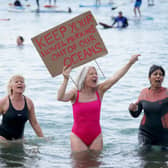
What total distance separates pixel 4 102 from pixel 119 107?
5896mm

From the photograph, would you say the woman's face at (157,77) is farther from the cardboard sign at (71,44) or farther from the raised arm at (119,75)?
the cardboard sign at (71,44)

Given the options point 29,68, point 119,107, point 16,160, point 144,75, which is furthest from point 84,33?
point 29,68

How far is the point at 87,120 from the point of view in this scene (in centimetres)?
820

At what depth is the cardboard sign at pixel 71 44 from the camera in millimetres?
8484

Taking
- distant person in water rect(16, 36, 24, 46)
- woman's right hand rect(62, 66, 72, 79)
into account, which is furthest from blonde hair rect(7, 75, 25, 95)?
distant person in water rect(16, 36, 24, 46)

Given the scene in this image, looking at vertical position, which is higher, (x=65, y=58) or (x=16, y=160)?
(x=65, y=58)

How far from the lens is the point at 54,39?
857 centimetres

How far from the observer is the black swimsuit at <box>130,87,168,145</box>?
8234 mm

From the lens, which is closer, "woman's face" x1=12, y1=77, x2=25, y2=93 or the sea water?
"woman's face" x1=12, y1=77, x2=25, y2=93

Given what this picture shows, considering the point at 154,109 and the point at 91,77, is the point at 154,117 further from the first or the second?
the point at 91,77

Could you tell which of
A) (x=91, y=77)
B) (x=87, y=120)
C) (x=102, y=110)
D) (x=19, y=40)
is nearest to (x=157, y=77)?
(x=91, y=77)

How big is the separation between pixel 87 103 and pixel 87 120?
0.28 metres

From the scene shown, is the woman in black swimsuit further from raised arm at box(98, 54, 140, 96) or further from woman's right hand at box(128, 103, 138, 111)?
woman's right hand at box(128, 103, 138, 111)

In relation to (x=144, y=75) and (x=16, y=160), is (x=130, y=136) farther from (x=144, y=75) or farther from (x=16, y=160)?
(x=144, y=75)
